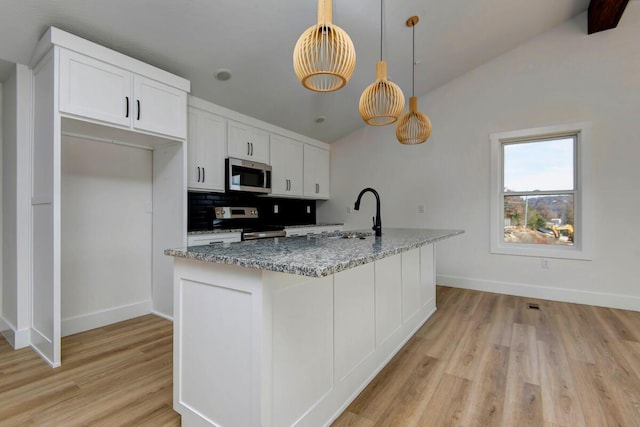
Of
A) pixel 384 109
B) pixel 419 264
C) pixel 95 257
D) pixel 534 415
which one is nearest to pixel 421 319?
pixel 419 264

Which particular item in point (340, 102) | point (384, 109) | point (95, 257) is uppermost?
point (340, 102)

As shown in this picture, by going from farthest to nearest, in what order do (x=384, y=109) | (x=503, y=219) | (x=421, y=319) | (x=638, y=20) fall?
1. (x=503, y=219)
2. (x=638, y=20)
3. (x=421, y=319)
4. (x=384, y=109)

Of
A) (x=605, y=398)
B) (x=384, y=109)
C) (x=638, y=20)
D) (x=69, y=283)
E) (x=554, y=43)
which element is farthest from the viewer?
(x=554, y=43)

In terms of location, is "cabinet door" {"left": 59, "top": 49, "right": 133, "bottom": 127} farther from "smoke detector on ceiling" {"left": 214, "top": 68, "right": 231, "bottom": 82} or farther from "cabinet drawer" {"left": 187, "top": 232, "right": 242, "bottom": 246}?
"cabinet drawer" {"left": 187, "top": 232, "right": 242, "bottom": 246}

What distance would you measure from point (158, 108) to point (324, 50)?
5.56ft

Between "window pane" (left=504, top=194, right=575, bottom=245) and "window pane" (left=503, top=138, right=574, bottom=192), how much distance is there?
14 centimetres

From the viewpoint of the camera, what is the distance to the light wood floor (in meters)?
1.59

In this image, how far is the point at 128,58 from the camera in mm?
2387

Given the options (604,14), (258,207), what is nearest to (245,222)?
(258,207)

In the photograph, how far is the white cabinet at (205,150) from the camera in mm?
3236

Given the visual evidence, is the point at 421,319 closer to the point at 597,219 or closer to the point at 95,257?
the point at 597,219

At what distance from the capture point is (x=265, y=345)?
1.17 m

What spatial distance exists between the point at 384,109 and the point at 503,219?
2.71 metres

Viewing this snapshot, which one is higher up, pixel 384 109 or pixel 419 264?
pixel 384 109
